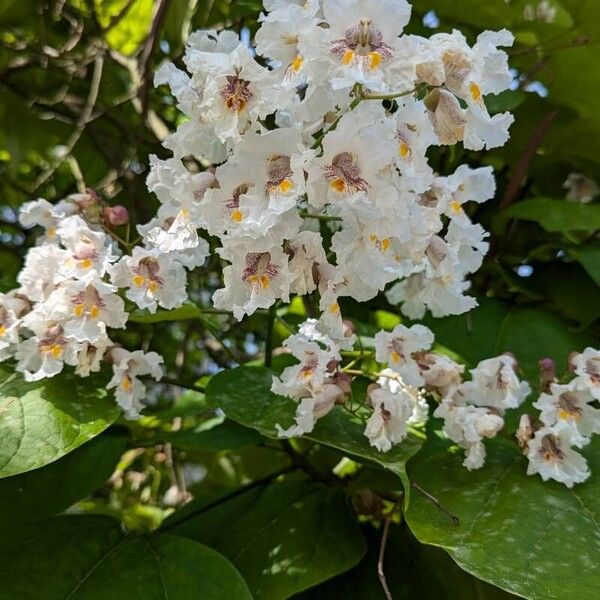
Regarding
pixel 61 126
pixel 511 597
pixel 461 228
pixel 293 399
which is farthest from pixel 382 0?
pixel 61 126

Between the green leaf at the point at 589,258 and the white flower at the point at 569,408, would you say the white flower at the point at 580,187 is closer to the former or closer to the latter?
the green leaf at the point at 589,258

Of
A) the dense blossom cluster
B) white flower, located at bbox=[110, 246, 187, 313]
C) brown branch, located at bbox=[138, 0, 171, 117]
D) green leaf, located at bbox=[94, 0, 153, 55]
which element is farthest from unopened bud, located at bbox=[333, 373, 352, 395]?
green leaf, located at bbox=[94, 0, 153, 55]

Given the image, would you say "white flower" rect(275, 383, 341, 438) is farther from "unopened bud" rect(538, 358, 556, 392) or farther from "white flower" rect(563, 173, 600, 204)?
"white flower" rect(563, 173, 600, 204)

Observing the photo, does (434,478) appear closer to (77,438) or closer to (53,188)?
(77,438)

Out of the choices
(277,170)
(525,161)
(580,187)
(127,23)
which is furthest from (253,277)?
(127,23)

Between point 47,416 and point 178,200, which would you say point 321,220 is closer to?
point 178,200

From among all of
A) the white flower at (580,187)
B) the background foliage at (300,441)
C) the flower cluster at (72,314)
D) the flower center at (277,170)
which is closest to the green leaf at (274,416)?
the background foliage at (300,441)

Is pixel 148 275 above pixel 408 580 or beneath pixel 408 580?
above
